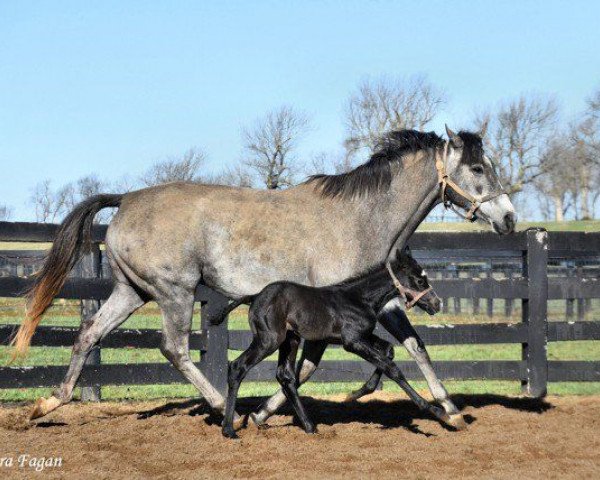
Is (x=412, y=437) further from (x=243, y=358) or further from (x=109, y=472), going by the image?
(x=109, y=472)

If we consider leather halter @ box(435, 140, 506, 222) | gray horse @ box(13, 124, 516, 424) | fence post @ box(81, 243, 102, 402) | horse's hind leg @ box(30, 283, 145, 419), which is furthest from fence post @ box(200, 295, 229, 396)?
leather halter @ box(435, 140, 506, 222)

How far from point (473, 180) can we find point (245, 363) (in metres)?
2.37

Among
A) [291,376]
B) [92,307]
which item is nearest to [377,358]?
[291,376]

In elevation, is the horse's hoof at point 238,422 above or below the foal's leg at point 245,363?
below

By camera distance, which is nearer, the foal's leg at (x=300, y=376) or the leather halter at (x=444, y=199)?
the leather halter at (x=444, y=199)

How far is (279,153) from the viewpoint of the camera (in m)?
42.1

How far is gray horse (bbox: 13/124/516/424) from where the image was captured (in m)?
5.91

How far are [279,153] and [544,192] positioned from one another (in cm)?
2651

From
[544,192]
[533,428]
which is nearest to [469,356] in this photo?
[533,428]

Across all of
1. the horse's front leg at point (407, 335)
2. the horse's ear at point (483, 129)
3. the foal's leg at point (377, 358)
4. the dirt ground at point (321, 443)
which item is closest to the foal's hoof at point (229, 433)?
the dirt ground at point (321, 443)

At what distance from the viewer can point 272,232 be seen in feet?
19.4

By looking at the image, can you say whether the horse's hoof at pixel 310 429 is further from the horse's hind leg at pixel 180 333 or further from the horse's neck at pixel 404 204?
the horse's neck at pixel 404 204

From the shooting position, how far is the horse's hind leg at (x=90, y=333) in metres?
5.98

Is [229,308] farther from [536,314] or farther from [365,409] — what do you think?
[536,314]
